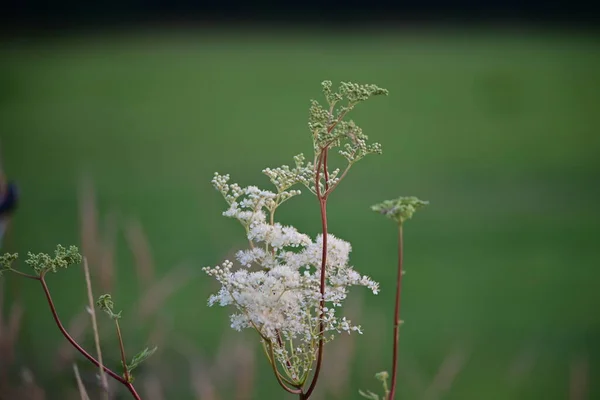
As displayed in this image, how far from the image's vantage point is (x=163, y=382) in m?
1.81

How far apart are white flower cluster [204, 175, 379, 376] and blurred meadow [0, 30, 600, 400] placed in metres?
0.36

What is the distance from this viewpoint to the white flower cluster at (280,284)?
1.30ft

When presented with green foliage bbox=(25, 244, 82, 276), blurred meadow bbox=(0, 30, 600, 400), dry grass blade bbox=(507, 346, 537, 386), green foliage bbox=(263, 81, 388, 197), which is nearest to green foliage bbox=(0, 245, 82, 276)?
green foliage bbox=(25, 244, 82, 276)

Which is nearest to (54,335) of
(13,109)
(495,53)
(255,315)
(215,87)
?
(255,315)

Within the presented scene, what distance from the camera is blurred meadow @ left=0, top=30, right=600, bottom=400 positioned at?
7.04ft

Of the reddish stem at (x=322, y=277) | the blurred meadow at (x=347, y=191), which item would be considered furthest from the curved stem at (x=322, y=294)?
the blurred meadow at (x=347, y=191)

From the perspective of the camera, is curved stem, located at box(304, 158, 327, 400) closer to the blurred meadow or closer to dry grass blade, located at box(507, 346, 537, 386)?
the blurred meadow

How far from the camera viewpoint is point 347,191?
400 cm

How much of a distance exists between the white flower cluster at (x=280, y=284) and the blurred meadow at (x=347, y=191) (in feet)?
1.19

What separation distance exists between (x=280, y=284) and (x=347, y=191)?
142 inches

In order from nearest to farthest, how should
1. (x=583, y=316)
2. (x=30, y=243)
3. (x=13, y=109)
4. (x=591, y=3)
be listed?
1. (x=583, y=316)
2. (x=30, y=243)
3. (x=13, y=109)
4. (x=591, y=3)

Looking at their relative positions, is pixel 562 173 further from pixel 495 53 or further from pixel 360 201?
pixel 495 53

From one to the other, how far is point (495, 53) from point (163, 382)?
5138 millimetres

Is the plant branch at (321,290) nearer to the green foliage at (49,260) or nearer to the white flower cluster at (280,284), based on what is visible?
the white flower cluster at (280,284)
